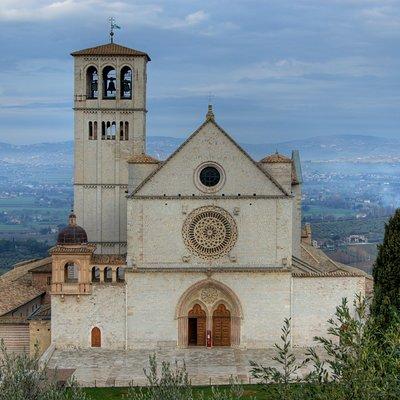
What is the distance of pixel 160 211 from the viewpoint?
141 ft

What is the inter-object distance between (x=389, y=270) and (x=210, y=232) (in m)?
12.0

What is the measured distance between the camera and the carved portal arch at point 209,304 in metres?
43.0

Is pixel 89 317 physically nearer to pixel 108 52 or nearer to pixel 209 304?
pixel 209 304

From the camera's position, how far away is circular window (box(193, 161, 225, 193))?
42.8m

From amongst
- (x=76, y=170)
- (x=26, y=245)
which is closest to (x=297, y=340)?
(x=76, y=170)

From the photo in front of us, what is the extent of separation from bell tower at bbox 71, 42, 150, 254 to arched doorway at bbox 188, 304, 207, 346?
24.2 feet

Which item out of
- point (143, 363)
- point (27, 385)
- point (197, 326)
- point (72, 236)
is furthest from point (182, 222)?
point (27, 385)

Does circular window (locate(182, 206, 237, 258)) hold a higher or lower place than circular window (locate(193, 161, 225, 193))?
lower

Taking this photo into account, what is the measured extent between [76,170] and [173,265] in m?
9.45

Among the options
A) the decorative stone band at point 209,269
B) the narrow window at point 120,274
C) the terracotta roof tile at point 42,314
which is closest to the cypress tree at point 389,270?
the decorative stone band at point 209,269

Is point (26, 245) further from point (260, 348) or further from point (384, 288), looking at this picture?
point (384, 288)

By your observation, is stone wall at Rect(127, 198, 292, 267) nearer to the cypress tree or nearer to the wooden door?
the wooden door

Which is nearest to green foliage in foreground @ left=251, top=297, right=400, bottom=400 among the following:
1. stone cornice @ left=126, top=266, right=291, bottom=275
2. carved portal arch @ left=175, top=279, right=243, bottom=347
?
stone cornice @ left=126, top=266, right=291, bottom=275

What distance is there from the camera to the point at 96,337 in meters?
42.8
